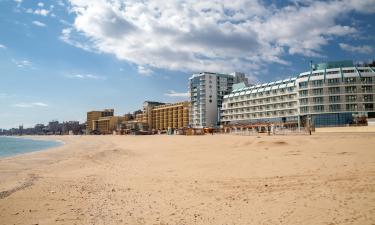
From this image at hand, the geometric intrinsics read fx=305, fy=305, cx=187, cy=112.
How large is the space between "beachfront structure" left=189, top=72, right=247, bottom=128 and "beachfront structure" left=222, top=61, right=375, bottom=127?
1383 inches

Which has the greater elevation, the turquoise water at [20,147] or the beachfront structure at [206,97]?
Answer: the beachfront structure at [206,97]

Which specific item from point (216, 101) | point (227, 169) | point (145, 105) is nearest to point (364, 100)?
point (216, 101)

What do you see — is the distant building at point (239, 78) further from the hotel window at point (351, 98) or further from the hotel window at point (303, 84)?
the hotel window at point (351, 98)

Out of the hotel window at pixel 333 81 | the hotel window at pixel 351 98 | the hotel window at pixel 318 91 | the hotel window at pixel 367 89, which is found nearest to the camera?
the hotel window at pixel 351 98

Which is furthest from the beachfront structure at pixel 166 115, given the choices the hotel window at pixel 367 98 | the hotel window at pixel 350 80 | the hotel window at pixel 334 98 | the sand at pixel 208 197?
the sand at pixel 208 197

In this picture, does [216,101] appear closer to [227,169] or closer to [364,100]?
[364,100]

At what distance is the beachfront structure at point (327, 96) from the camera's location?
8181 centimetres

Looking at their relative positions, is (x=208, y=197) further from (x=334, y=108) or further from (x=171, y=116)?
(x=171, y=116)

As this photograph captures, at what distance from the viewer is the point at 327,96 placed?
84.1 meters

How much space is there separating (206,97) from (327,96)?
186 feet

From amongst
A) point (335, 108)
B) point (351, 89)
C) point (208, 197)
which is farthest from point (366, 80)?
point (208, 197)

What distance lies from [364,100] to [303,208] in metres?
85.5

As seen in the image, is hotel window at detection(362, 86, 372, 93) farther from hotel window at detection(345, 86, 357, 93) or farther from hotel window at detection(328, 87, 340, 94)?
hotel window at detection(328, 87, 340, 94)

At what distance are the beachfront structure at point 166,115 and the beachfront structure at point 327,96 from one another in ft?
178
